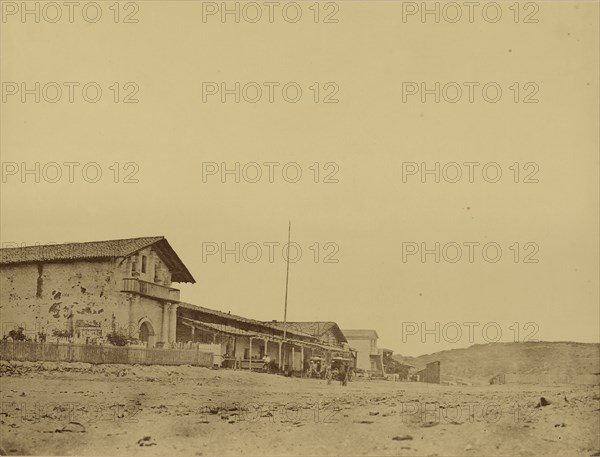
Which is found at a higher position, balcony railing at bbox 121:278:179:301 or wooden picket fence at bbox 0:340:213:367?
balcony railing at bbox 121:278:179:301

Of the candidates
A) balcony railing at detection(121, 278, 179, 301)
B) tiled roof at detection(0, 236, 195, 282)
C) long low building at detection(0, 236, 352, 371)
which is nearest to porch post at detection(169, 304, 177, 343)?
long low building at detection(0, 236, 352, 371)

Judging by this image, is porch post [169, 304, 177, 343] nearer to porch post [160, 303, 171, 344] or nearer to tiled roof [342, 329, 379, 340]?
porch post [160, 303, 171, 344]

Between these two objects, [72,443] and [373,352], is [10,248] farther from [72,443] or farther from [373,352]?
[373,352]

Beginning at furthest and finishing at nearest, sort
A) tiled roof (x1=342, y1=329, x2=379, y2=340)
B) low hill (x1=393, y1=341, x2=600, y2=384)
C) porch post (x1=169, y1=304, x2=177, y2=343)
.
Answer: porch post (x1=169, y1=304, x2=177, y2=343) → tiled roof (x1=342, y1=329, x2=379, y2=340) → low hill (x1=393, y1=341, x2=600, y2=384)

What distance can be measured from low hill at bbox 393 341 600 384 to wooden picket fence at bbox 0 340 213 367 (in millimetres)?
3309

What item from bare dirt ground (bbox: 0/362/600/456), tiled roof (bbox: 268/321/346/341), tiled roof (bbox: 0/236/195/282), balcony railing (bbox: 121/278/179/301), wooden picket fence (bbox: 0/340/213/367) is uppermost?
tiled roof (bbox: 0/236/195/282)

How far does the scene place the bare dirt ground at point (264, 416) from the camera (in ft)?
27.5

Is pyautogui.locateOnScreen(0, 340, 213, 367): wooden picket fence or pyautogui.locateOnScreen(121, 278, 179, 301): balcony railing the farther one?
pyautogui.locateOnScreen(121, 278, 179, 301): balcony railing

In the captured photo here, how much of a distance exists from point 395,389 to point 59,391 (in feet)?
12.5

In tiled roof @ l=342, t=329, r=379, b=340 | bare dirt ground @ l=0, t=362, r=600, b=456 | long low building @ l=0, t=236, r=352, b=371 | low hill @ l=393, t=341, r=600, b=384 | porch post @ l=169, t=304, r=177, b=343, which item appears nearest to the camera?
bare dirt ground @ l=0, t=362, r=600, b=456

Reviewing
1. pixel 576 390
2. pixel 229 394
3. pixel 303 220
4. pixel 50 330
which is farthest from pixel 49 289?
pixel 576 390

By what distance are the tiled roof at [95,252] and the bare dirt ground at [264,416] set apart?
1.19 metres

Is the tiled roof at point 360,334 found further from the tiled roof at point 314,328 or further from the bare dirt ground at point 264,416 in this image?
the bare dirt ground at point 264,416

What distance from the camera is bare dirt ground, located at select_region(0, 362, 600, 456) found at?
8.38m
